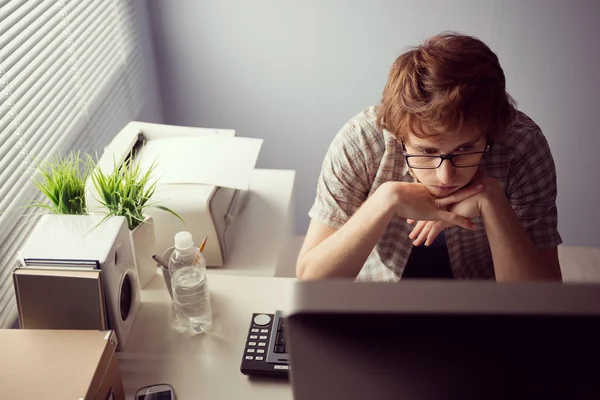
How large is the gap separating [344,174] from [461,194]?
280 millimetres

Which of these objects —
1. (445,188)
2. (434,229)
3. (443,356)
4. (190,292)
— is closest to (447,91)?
(445,188)

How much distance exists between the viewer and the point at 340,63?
2346 millimetres

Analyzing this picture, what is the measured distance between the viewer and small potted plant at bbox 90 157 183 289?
1291 millimetres

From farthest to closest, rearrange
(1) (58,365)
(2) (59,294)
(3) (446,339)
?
1. (2) (59,294)
2. (1) (58,365)
3. (3) (446,339)

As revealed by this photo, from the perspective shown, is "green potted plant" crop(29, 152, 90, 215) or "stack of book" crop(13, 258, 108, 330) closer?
"stack of book" crop(13, 258, 108, 330)

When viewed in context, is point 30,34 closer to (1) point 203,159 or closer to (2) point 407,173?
(1) point 203,159

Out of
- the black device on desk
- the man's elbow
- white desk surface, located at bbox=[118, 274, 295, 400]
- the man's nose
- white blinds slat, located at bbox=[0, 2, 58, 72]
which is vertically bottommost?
white desk surface, located at bbox=[118, 274, 295, 400]

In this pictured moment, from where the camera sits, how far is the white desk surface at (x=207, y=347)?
1.12 metres

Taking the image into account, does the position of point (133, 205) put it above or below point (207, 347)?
above

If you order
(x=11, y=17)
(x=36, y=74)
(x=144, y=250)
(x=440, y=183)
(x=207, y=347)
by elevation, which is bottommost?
(x=207, y=347)

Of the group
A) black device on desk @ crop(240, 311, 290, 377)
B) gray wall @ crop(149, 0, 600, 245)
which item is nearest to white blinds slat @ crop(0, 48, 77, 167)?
black device on desk @ crop(240, 311, 290, 377)

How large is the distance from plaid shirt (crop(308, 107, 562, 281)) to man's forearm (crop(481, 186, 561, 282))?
0.12 m

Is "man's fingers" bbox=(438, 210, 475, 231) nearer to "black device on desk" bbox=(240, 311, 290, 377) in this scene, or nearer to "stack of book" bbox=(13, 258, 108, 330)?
"black device on desk" bbox=(240, 311, 290, 377)

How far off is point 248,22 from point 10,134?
3.91 ft
